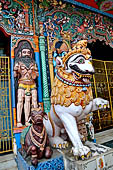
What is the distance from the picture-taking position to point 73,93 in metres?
1.82

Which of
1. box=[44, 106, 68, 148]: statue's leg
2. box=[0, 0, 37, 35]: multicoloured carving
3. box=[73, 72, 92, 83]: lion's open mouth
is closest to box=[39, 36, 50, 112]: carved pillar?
box=[0, 0, 37, 35]: multicoloured carving

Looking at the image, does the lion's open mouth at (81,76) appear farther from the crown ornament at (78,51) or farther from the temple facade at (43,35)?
the temple facade at (43,35)

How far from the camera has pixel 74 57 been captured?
6.05ft

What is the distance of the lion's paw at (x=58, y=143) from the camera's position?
1973mm

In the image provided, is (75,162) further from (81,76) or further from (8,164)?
(8,164)

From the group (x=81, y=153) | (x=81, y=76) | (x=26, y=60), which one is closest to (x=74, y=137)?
(x=81, y=153)

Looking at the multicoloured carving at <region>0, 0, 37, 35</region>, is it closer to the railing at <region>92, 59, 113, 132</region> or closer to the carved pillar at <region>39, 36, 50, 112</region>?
the carved pillar at <region>39, 36, 50, 112</region>

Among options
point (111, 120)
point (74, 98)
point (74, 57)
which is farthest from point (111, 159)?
point (111, 120)

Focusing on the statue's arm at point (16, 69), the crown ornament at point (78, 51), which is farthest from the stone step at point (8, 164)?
the crown ornament at point (78, 51)

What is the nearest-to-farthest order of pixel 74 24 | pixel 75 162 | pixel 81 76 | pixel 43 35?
pixel 75 162 → pixel 81 76 → pixel 43 35 → pixel 74 24

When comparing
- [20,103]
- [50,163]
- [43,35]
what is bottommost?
[50,163]

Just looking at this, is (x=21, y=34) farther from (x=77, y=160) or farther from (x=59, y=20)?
(x=77, y=160)

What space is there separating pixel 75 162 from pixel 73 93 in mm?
783

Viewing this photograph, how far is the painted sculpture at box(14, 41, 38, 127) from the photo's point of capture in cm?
307
